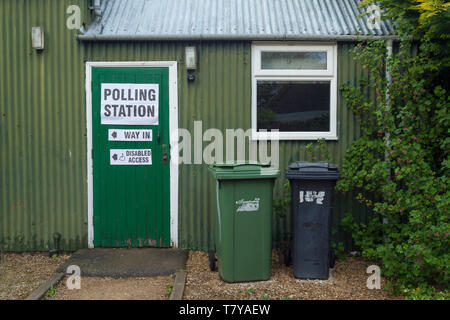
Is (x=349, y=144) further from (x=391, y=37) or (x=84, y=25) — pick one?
(x=84, y=25)

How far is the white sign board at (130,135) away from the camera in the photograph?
582 centimetres

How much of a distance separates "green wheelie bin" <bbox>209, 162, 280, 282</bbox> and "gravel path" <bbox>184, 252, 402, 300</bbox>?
189 mm

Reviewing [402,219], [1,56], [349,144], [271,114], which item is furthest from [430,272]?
[1,56]

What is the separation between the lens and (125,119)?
5.82 metres

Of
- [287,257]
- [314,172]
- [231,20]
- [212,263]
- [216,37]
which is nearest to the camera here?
[314,172]

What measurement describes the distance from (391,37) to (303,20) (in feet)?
4.26

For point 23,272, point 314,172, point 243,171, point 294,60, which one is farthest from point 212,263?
point 294,60

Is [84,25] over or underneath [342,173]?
over

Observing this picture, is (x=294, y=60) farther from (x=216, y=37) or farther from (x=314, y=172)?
(x=314, y=172)

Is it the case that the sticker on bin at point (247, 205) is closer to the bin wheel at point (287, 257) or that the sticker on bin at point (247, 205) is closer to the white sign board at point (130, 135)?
the bin wheel at point (287, 257)

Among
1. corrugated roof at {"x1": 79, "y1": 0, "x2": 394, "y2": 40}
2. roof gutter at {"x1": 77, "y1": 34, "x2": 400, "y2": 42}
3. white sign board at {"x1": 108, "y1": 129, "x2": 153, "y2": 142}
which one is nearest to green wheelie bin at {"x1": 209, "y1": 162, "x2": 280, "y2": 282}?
white sign board at {"x1": 108, "y1": 129, "x2": 153, "y2": 142}

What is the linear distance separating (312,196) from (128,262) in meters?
2.59

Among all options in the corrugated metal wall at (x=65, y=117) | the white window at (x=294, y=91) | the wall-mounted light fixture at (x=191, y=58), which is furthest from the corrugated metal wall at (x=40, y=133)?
the white window at (x=294, y=91)

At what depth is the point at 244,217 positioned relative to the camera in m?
4.75
